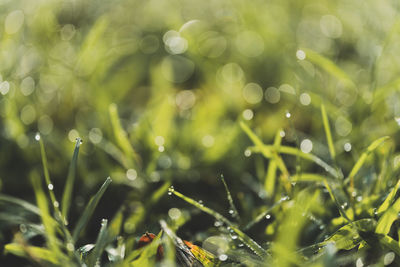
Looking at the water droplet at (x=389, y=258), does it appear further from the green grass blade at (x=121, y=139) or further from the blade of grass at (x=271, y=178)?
the green grass blade at (x=121, y=139)

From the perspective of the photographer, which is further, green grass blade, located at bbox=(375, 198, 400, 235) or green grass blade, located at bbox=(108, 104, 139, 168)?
green grass blade, located at bbox=(108, 104, 139, 168)

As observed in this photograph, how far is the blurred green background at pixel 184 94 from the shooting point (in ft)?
2.68

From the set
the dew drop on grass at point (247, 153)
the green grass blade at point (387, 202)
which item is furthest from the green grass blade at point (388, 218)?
the dew drop on grass at point (247, 153)

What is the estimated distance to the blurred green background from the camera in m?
0.82

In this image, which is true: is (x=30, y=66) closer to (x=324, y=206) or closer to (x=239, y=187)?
(x=239, y=187)

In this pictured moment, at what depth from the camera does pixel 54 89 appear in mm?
1045

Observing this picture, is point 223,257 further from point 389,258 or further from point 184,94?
point 184,94

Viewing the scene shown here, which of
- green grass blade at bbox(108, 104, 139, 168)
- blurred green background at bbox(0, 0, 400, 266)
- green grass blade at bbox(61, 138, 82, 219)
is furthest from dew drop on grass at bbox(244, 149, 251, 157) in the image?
green grass blade at bbox(61, 138, 82, 219)

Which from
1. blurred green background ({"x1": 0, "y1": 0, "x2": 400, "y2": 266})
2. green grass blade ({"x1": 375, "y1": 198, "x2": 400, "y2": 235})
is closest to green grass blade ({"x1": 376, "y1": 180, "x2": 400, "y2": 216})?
green grass blade ({"x1": 375, "y1": 198, "x2": 400, "y2": 235})

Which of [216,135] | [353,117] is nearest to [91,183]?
[216,135]

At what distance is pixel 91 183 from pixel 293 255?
1.40 feet

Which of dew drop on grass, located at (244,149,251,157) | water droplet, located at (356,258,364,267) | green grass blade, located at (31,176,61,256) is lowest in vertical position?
water droplet, located at (356,258,364,267)

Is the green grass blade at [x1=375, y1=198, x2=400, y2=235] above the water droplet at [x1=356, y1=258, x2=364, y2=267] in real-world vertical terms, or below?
above

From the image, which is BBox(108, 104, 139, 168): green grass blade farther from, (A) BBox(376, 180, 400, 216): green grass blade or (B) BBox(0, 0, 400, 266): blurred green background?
(A) BBox(376, 180, 400, 216): green grass blade
